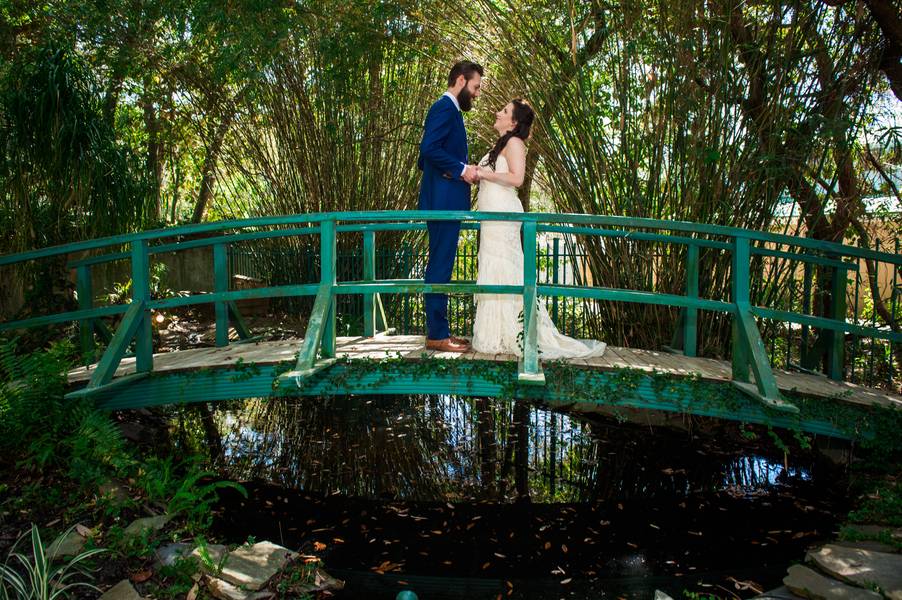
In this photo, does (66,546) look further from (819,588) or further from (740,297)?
(740,297)

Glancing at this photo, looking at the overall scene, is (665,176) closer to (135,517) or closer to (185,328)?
(135,517)

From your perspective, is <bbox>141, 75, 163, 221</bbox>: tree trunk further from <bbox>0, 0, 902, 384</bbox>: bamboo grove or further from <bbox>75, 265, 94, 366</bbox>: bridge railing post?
<bbox>75, 265, 94, 366</bbox>: bridge railing post

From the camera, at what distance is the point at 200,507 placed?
13.5ft

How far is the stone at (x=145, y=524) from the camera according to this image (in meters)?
3.72

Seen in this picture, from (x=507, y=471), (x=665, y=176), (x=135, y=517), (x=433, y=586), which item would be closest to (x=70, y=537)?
(x=135, y=517)

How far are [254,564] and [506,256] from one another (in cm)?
244

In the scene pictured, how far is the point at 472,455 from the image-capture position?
19.3 feet

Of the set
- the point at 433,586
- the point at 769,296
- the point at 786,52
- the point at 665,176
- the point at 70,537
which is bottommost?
the point at 433,586

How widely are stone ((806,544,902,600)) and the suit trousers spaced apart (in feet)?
8.13

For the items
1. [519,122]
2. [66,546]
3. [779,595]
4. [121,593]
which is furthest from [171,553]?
[519,122]

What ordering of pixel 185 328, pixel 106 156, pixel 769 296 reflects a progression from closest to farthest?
pixel 769 296 < pixel 106 156 < pixel 185 328

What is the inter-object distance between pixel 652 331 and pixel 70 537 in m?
4.13

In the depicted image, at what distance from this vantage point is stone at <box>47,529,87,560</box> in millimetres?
3518

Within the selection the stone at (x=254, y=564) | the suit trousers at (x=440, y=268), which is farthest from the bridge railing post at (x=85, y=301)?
the suit trousers at (x=440, y=268)
